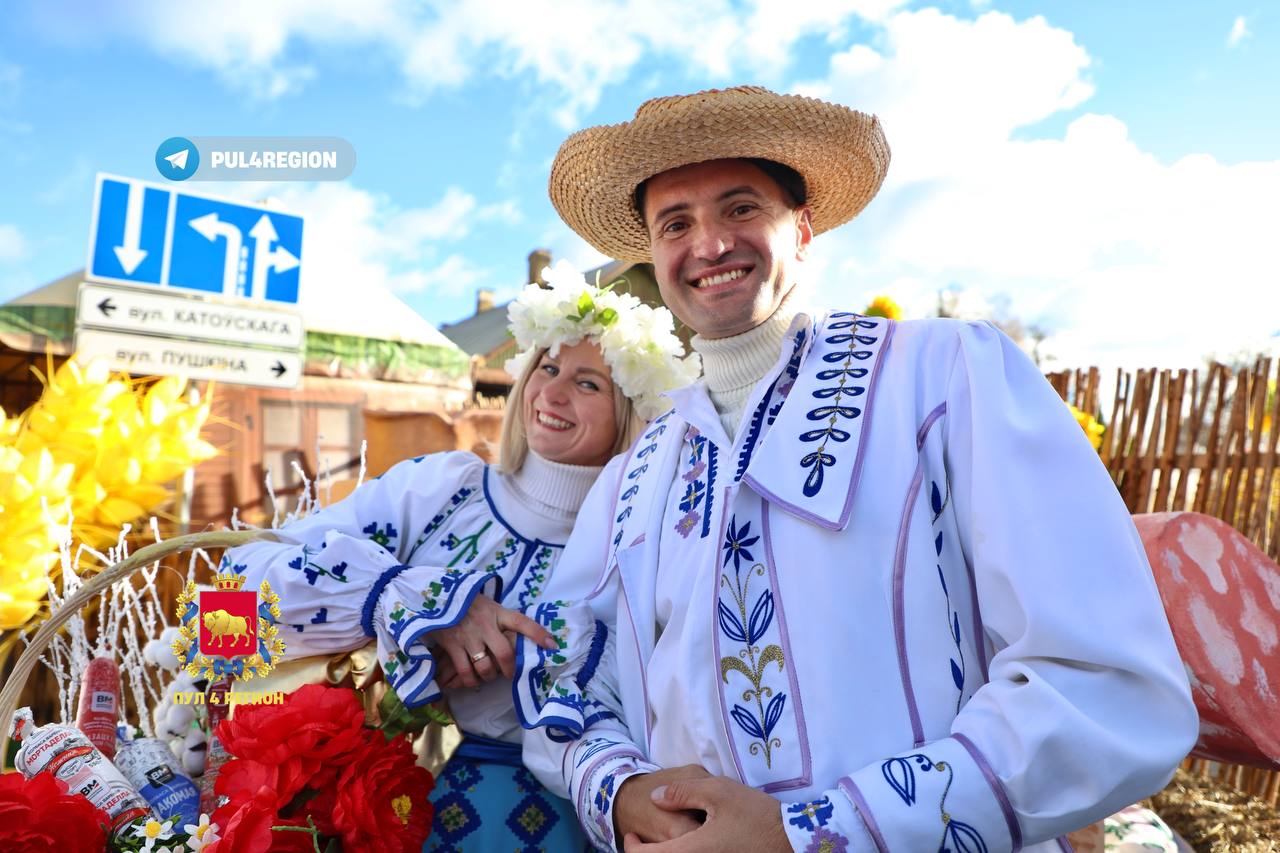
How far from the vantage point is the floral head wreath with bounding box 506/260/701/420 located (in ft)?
7.79

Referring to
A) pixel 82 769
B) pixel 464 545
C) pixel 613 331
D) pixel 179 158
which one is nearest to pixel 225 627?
pixel 82 769

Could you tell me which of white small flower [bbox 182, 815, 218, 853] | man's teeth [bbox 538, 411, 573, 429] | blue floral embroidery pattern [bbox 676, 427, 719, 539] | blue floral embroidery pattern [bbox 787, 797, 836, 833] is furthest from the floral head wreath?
white small flower [bbox 182, 815, 218, 853]

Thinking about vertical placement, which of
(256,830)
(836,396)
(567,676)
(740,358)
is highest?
(740,358)

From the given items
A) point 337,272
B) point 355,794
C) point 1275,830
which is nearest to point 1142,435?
point 1275,830

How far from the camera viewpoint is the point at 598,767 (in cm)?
154

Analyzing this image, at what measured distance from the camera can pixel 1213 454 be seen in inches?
180

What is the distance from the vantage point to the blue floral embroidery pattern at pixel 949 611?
1.32 m

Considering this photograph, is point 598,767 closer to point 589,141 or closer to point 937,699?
point 937,699

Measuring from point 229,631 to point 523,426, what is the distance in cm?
97

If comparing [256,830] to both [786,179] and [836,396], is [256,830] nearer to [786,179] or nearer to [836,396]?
[836,396]

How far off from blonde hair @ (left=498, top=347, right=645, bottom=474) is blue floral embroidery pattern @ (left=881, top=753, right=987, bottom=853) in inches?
53.1

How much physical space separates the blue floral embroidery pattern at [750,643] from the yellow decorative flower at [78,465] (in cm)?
217

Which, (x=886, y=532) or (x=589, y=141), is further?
(x=589, y=141)

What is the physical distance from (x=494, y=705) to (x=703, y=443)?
776 millimetres
